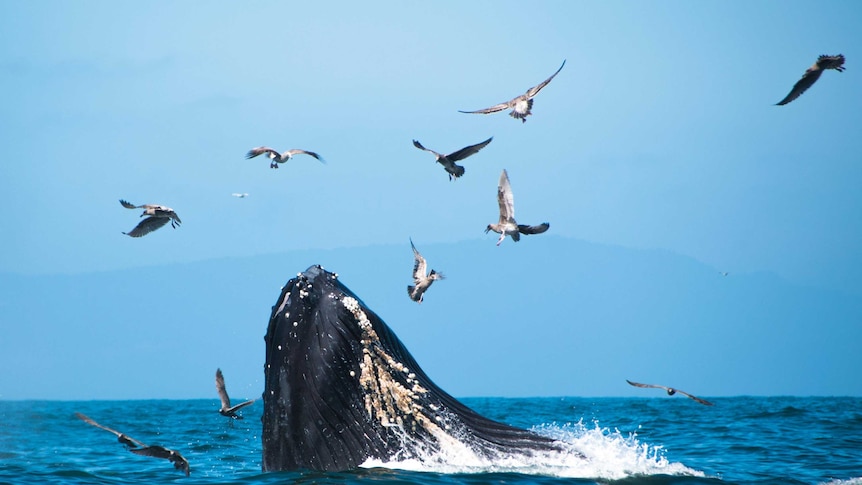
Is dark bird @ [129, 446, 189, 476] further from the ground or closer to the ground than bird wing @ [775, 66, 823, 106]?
closer to the ground

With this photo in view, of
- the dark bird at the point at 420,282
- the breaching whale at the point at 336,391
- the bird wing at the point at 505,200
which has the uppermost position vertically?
the bird wing at the point at 505,200

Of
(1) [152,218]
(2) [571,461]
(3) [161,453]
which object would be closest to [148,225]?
→ (1) [152,218]

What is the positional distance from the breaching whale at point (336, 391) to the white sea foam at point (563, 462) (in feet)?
0.23

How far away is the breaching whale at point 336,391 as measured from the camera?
27.3 ft

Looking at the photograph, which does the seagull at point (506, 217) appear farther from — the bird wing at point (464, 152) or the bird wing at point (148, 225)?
the bird wing at point (148, 225)

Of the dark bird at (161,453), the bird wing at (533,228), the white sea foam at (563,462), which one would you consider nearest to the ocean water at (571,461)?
the white sea foam at (563,462)

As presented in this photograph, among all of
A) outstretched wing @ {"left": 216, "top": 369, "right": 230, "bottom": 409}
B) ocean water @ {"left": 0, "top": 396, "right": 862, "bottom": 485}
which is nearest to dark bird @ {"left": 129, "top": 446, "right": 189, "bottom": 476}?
ocean water @ {"left": 0, "top": 396, "right": 862, "bottom": 485}

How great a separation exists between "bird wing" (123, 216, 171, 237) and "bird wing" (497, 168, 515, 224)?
4860 millimetres

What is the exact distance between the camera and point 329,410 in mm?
8398

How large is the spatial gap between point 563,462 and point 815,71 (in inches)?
290

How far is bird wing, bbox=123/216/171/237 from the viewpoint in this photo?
15.2 metres

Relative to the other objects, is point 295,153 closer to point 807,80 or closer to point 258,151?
point 258,151

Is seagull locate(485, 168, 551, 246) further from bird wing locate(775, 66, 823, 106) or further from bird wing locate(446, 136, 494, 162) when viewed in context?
bird wing locate(775, 66, 823, 106)

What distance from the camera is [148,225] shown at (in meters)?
15.6
